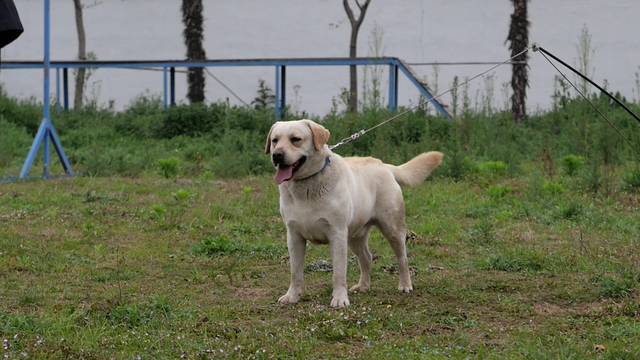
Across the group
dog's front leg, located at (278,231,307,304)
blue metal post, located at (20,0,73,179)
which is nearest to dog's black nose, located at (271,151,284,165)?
dog's front leg, located at (278,231,307,304)

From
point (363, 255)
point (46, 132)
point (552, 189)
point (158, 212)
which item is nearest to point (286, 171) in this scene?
point (363, 255)

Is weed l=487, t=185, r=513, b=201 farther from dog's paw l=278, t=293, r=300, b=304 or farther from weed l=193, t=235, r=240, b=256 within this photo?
dog's paw l=278, t=293, r=300, b=304

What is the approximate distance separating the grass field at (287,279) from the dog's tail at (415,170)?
0.79m

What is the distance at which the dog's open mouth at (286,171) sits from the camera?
4891 millimetres

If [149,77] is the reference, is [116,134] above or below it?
below

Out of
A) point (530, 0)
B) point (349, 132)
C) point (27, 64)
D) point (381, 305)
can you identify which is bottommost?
point (381, 305)

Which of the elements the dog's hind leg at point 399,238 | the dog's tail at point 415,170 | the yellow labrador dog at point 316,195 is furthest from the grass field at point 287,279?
the dog's tail at point 415,170

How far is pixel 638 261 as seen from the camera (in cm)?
615

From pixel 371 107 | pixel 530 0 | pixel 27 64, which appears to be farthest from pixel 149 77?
pixel 530 0

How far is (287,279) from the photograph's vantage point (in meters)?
5.98

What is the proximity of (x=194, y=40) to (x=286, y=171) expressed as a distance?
1599 cm

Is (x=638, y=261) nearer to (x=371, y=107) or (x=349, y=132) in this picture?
(x=349, y=132)

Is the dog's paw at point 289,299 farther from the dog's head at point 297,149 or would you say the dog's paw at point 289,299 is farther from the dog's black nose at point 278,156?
the dog's black nose at point 278,156

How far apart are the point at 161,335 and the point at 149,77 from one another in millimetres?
17104
